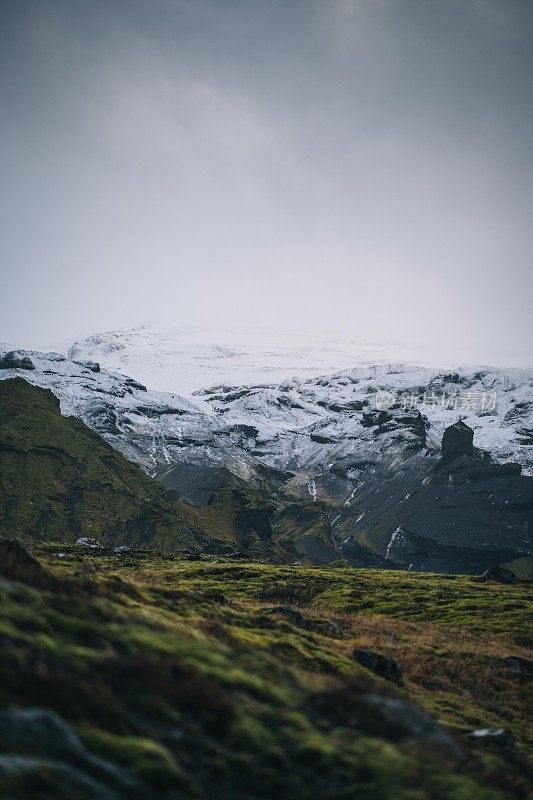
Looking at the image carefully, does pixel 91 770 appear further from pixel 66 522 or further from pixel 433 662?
pixel 66 522

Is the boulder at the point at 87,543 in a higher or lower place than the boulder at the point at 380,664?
lower

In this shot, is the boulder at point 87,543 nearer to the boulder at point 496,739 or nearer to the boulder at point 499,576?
the boulder at point 499,576

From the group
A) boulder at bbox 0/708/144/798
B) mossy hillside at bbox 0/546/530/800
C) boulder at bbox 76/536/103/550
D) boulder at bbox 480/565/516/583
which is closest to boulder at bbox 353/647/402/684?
mossy hillside at bbox 0/546/530/800

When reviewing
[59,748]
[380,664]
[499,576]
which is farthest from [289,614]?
[499,576]

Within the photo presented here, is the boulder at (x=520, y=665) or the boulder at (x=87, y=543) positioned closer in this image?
the boulder at (x=520, y=665)

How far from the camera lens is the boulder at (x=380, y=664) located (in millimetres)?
27344

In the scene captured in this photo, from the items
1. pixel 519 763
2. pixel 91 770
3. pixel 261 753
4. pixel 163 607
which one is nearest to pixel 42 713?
pixel 91 770

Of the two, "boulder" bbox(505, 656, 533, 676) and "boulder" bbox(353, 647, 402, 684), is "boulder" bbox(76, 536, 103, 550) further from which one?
"boulder" bbox(353, 647, 402, 684)

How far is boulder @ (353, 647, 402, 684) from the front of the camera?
89.7ft

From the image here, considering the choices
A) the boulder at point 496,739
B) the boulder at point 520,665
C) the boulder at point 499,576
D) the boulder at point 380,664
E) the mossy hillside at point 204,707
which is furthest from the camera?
the boulder at point 499,576

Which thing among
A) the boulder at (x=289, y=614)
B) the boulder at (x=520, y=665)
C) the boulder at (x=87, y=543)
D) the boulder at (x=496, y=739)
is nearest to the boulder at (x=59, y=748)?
the boulder at (x=496, y=739)

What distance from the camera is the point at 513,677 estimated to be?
35.5 metres

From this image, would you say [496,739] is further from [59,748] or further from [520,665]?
[520,665]

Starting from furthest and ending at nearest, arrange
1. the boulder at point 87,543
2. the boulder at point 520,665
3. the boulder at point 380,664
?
the boulder at point 87,543
the boulder at point 520,665
the boulder at point 380,664
